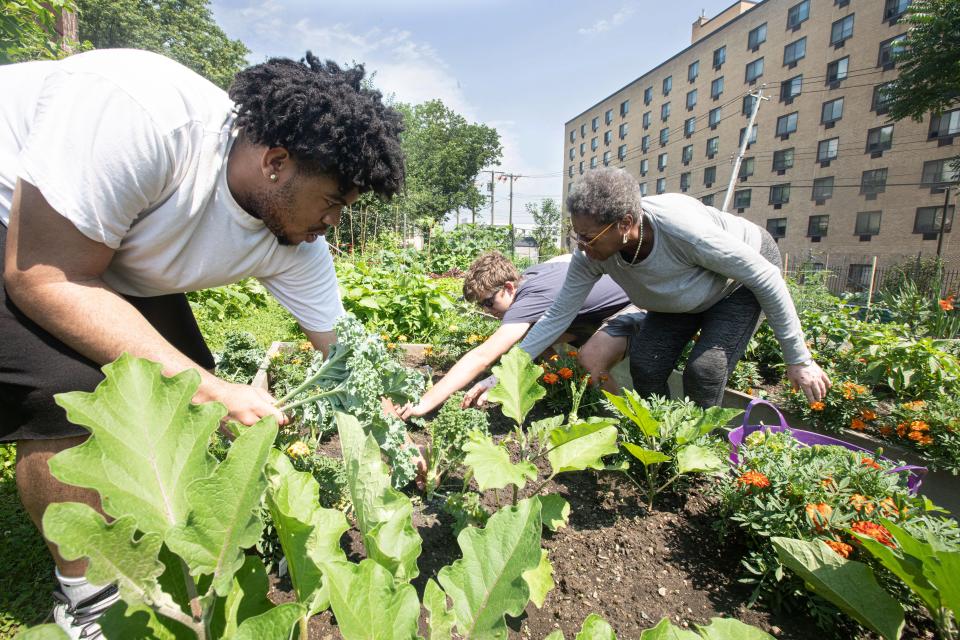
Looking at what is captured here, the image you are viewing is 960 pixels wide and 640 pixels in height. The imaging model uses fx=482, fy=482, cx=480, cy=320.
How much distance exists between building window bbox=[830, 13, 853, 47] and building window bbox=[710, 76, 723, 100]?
805 cm

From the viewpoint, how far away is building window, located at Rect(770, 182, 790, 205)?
29844 millimetres

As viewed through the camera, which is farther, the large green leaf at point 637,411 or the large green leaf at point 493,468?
the large green leaf at point 637,411

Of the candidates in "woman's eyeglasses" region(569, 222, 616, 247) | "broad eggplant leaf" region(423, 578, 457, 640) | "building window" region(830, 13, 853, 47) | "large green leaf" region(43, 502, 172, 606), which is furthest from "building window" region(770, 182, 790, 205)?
"large green leaf" region(43, 502, 172, 606)

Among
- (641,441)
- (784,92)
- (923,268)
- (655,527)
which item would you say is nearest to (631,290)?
(641,441)

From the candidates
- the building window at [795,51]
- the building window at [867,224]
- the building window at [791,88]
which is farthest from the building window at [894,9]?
the building window at [867,224]

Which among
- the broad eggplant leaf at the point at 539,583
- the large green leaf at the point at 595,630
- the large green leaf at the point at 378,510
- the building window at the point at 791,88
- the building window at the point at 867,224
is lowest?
the broad eggplant leaf at the point at 539,583

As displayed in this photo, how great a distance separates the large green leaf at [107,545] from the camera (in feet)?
1.68

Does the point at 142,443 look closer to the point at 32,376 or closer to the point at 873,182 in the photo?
the point at 32,376

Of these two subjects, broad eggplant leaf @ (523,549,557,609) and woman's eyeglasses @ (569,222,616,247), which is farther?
woman's eyeglasses @ (569,222,616,247)

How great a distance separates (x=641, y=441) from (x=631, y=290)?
1.02m

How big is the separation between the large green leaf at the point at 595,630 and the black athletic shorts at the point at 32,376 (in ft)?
4.72

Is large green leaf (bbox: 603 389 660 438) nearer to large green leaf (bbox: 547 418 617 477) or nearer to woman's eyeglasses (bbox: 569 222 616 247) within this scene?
large green leaf (bbox: 547 418 617 477)

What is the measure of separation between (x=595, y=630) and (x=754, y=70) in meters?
40.4

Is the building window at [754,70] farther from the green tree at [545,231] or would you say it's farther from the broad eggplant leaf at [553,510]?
the broad eggplant leaf at [553,510]
